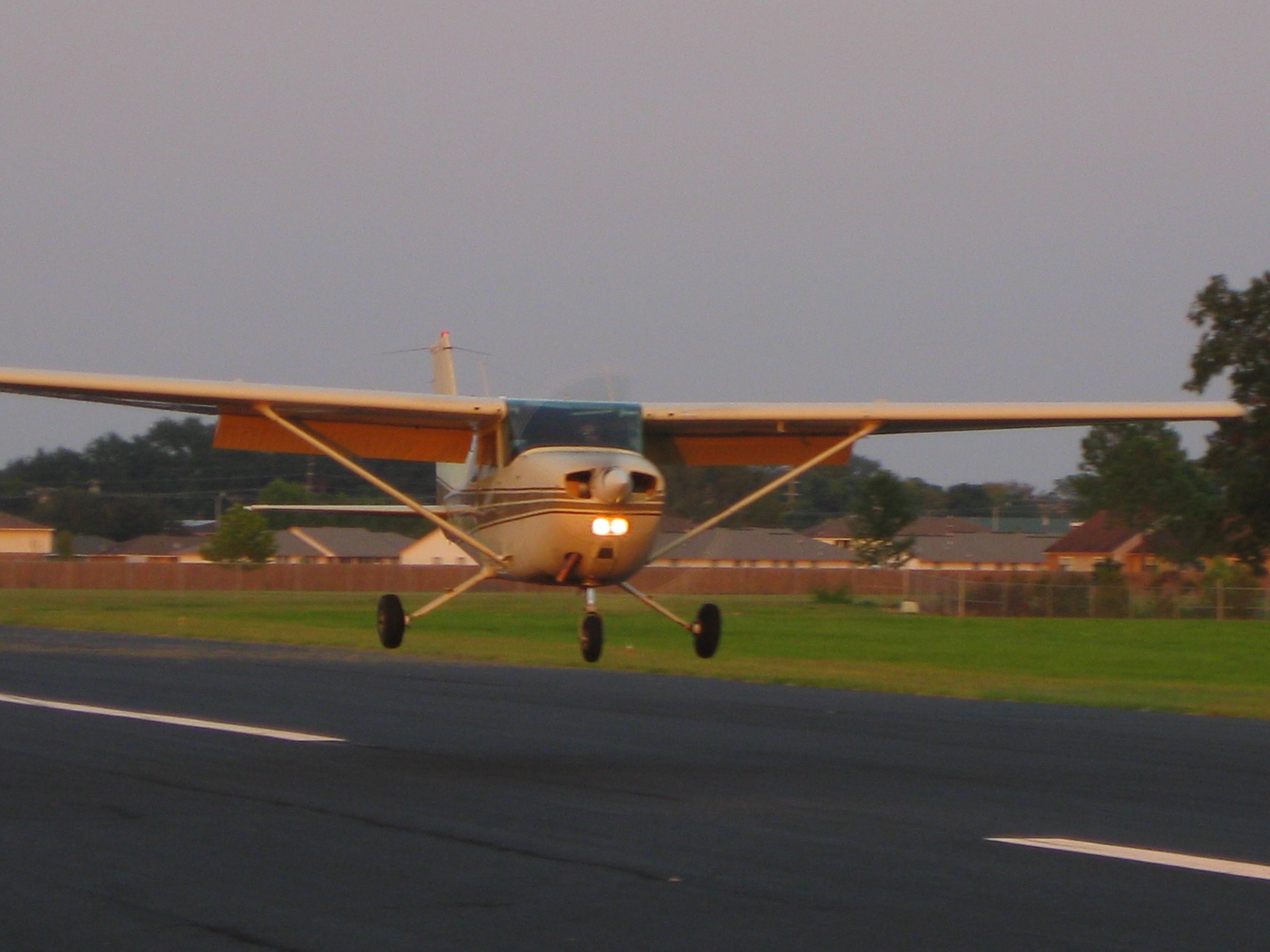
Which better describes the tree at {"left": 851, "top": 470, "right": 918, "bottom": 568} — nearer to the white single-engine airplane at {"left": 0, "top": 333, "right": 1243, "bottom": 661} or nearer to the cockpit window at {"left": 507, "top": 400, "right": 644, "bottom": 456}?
the white single-engine airplane at {"left": 0, "top": 333, "right": 1243, "bottom": 661}

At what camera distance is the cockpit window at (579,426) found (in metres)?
15.2

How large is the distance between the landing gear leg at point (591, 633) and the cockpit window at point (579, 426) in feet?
5.58

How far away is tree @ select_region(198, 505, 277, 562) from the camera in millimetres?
84062

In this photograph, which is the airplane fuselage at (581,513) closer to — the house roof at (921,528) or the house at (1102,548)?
the house at (1102,548)

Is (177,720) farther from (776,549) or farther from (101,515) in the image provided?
(101,515)

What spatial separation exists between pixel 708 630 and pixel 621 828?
721cm

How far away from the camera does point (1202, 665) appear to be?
110 ft

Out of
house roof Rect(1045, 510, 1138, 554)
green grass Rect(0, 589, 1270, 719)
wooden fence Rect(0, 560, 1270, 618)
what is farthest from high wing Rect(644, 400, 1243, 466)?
house roof Rect(1045, 510, 1138, 554)

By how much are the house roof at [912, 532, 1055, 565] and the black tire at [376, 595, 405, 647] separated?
337ft

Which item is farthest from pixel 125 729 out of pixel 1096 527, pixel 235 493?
pixel 235 493

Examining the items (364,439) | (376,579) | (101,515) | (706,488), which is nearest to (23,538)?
(101,515)

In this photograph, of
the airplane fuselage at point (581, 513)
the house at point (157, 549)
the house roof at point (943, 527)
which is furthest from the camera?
the house roof at point (943, 527)

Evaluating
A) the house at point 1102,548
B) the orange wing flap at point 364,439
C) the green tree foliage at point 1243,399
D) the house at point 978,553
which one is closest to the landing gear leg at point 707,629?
the orange wing flap at point 364,439

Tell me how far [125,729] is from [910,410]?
29.4 feet
